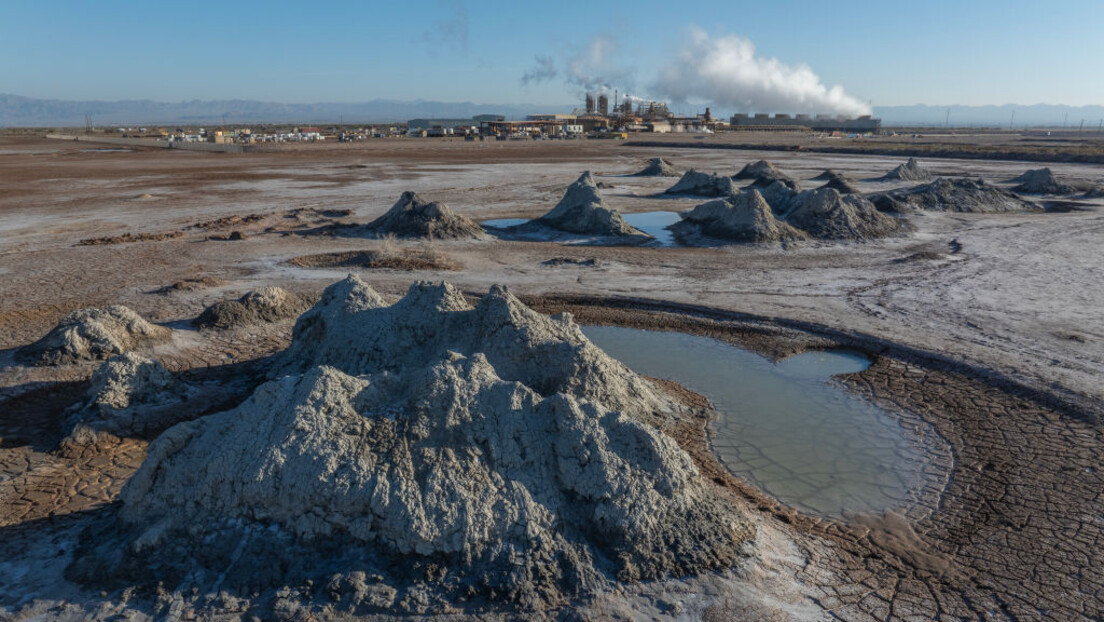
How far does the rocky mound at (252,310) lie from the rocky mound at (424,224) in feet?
26.0

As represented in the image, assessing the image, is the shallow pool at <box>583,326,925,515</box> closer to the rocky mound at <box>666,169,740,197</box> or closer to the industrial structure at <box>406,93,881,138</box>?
the rocky mound at <box>666,169,740,197</box>

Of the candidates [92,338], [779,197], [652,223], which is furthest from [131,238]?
[779,197]

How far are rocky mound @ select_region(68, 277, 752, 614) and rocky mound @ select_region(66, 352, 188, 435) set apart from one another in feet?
8.02

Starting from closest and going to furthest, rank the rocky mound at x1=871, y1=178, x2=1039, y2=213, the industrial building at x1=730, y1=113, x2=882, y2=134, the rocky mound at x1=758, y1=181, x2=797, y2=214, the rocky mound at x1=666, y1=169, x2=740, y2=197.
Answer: the rocky mound at x1=758, y1=181, x2=797, y2=214, the rocky mound at x1=871, y1=178, x2=1039, y2=213, the rocky mound at x1=666, y1=169, x2=740, y2=197, the industrial building at x1=730, y1=113, x2=882, y2=134

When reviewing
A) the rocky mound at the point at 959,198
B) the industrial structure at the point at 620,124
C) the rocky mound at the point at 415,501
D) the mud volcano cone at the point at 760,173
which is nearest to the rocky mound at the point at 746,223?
the rocky mound at the point at 959,198

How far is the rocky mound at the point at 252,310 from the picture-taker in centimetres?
1138

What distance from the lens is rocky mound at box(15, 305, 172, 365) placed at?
31.3 ft

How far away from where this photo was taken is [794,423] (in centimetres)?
880

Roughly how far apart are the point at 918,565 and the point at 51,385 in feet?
33.3

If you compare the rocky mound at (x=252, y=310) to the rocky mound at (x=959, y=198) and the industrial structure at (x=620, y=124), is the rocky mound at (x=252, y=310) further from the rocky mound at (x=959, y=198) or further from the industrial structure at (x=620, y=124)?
the industrial structure at (x=620, y=124)

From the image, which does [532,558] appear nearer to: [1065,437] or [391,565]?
[391,565]

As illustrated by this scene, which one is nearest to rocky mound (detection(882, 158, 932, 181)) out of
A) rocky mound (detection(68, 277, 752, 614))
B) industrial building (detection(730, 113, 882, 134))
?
rocky mound (detection(68, 277, 752, 614))

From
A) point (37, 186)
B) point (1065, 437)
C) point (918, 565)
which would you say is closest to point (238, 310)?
point (918, 565)

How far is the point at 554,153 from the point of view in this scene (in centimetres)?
6141
